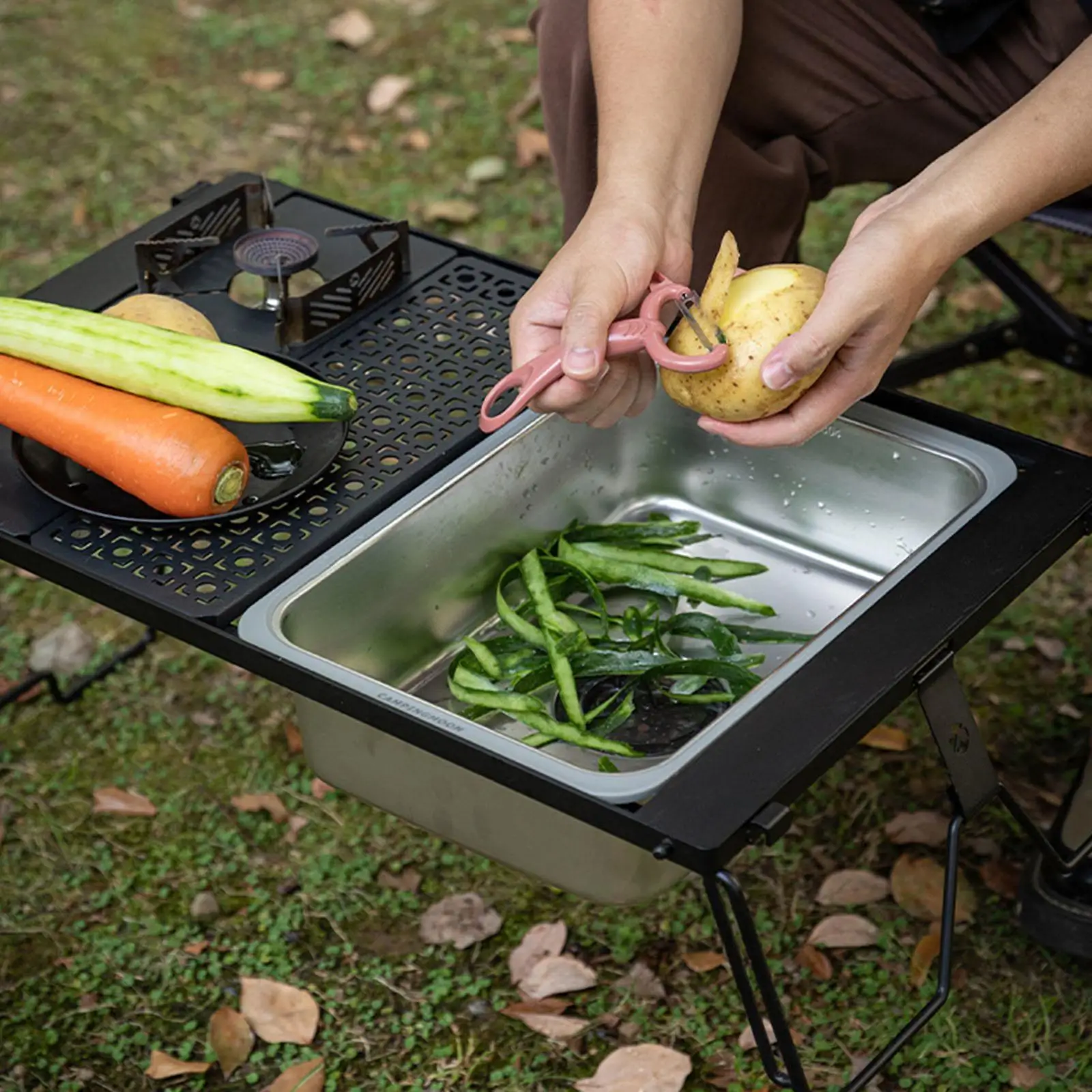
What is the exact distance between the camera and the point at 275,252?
6.38 feet

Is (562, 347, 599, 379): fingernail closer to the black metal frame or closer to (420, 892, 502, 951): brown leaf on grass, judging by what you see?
the black metal frame

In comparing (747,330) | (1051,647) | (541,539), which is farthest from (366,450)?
(1051,647)

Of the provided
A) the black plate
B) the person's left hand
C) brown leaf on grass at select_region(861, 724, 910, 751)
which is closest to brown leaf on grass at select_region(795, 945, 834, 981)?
brown leaf on grass at select_region(861, 724, 910, 751)

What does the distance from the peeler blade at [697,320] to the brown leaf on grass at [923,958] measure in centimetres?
87

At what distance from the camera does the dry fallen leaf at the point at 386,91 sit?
12.4 feet

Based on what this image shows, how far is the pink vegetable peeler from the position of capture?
1.46 m

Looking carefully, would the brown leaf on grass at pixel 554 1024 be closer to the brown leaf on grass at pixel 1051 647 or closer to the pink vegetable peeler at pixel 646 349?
the pink vegetable peeler at pixel 646 349

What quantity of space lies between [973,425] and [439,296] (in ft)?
2.20

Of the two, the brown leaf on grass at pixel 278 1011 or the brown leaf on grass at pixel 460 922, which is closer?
the brown leaf on grass at pixel 278 1011

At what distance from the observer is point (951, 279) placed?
3.13 meters

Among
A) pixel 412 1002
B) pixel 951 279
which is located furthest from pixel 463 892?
pixel 951 279

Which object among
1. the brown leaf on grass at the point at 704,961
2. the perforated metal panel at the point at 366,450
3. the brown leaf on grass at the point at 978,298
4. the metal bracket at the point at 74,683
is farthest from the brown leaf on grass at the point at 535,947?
the brown leaf on grass at the point at 978,298

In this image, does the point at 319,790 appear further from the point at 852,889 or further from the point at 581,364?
the point at 581,364

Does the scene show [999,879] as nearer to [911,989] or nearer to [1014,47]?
[911,989]
